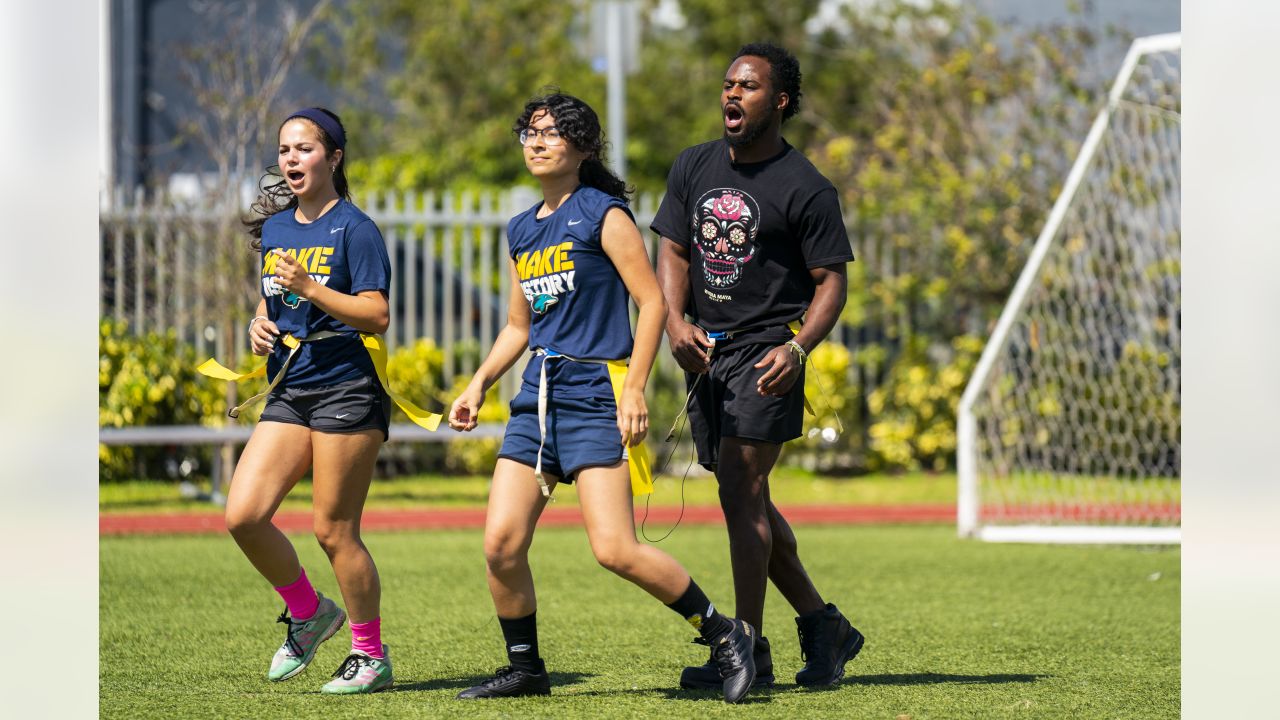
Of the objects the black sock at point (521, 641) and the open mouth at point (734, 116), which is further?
the open mouth at point (734, 116)

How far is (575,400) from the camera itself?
16.9 feet

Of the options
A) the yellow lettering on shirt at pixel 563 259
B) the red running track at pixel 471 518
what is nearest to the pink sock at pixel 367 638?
the yellow lettering on shirt at pixel 563 259

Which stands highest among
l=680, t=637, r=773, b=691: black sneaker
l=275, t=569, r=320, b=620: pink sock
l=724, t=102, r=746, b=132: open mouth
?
l=724, t=102, r=746, b=132: open mouth

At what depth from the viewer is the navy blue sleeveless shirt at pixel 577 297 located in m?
5.19

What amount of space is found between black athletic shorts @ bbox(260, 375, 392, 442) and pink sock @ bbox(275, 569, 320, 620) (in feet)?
1.86

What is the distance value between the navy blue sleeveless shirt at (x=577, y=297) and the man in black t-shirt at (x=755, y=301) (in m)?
0.37

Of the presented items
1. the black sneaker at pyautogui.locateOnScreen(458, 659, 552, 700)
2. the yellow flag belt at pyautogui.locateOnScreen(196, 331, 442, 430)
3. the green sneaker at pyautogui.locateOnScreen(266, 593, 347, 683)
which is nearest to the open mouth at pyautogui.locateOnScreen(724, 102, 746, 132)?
the yellow flag belt at pyautogui.locateOnScreen(196, 331, 442, 430)

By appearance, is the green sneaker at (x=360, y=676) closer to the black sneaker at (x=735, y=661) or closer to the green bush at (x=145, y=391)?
the black sneaker at (x=735, y=661)

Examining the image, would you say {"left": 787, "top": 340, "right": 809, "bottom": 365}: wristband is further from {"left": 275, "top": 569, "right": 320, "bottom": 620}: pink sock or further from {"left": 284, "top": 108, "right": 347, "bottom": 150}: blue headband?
{"left": 275, "top": 569, "right": 320, "bottom": 620}: pink sock

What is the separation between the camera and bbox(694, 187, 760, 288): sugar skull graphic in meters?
5.48

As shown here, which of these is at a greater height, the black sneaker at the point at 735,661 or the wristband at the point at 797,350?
the wristband at the point at 797,350

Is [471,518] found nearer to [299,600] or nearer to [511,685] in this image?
[299,600]

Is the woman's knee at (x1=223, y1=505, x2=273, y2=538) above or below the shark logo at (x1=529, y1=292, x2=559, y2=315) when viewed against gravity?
below
